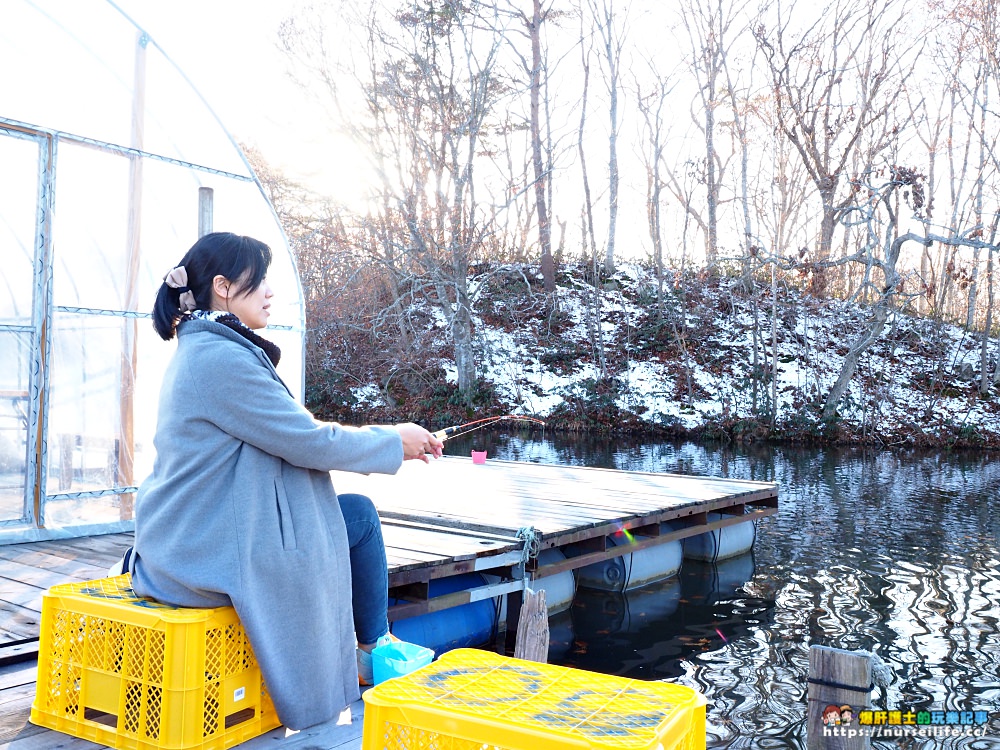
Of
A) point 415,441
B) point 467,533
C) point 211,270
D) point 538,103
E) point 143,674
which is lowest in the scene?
point 467,533

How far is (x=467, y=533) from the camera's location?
5.68 meters

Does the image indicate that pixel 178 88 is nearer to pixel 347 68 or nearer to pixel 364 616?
pixel 364 616

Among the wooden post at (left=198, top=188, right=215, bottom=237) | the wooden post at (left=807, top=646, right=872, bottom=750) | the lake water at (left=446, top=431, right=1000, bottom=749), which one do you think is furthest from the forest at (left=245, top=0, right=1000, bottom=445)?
the wooden post at (left=807, top=646, right=872, bottom=750)

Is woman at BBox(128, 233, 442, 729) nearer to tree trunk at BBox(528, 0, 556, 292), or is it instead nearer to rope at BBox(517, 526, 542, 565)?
rope at BBox(517, 526, 542, 565)

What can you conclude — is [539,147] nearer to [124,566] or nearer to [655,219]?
[655,219]

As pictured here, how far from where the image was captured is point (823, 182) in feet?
64.5

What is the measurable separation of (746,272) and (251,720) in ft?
64.5

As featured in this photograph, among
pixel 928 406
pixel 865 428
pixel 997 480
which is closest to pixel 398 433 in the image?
pixel 997 480

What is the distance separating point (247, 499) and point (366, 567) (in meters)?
0.59

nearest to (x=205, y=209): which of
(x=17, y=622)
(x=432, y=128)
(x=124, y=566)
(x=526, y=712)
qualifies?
(x=17, y=622)

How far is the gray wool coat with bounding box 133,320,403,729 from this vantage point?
7.97ft

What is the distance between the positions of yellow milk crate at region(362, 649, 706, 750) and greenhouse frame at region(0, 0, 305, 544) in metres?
4.01

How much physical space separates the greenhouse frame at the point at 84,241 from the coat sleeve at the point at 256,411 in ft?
10.7

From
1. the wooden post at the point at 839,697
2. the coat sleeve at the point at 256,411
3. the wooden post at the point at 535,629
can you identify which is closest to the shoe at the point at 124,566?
the coat sleeve at the point at 256,411
